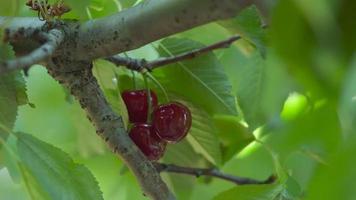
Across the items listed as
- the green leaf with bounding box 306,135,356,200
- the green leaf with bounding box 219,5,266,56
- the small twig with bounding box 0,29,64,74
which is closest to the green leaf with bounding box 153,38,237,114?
the green leaf with bounding box 219,5,266,56

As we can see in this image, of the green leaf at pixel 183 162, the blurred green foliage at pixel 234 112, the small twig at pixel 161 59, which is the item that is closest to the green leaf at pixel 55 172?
the blurred green foliage at pixel 234 112

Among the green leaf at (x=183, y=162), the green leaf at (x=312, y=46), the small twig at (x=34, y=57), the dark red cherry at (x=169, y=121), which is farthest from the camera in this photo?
the green leaf at (x=183, y=162)

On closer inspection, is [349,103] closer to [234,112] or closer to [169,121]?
[169,121]

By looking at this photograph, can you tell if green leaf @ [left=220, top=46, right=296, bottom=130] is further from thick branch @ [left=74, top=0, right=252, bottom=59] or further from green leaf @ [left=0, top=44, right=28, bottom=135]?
green leaf @ [left=0, top=44, right=28, bottom=135]

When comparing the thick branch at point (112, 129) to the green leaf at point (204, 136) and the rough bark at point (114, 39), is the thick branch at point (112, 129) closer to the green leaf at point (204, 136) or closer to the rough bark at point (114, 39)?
the rough bark at point (114, 39)

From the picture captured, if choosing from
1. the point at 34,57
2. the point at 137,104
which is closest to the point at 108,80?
the point at 137,104

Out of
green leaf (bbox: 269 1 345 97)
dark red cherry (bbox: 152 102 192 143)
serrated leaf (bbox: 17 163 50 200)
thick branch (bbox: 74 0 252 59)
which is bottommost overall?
dark red cherry (bbox: 152 102 192 143)

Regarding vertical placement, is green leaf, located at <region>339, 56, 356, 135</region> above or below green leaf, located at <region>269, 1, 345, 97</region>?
below
